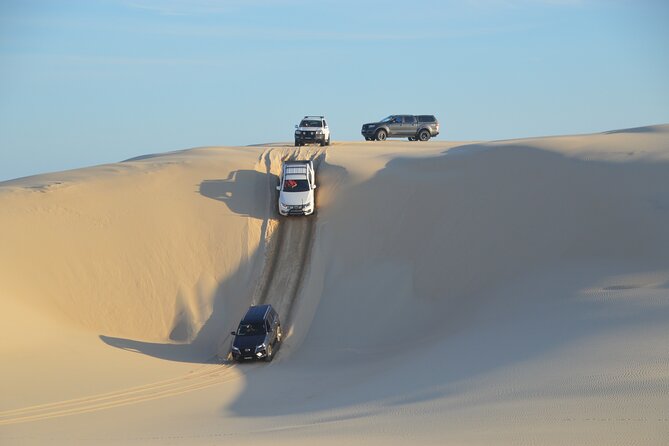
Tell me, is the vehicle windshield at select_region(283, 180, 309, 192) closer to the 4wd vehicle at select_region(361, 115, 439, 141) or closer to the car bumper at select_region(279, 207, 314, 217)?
the car bumper at select_region(279, 207, 314, 217)

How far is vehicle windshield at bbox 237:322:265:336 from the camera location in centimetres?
2700

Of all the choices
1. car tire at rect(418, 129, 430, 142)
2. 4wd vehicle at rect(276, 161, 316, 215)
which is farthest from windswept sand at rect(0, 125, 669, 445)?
car tire at rect(418, 129, 430, 142)

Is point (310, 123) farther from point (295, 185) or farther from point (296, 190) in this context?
point (296, 190)

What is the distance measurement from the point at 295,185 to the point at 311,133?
10933 millimetres

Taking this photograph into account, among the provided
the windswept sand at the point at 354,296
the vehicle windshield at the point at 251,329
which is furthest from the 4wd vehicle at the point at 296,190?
the vehicle windshield at the point at 251,329

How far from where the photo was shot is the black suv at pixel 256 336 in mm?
26594

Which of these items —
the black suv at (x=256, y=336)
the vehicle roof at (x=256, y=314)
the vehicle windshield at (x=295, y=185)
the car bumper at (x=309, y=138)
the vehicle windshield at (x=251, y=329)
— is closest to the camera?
the black suv at (x=256, y=336)

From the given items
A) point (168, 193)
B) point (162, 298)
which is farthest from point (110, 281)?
point (168, 193)

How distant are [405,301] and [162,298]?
8.42 meters

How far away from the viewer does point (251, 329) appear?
27078mm

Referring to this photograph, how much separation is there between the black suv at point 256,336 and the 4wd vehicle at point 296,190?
8.77 m

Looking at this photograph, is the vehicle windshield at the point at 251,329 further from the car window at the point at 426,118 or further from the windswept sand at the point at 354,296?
the car window at the point at 426,118

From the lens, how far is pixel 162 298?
103ft

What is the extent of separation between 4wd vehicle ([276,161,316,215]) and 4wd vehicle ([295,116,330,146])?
951cm
